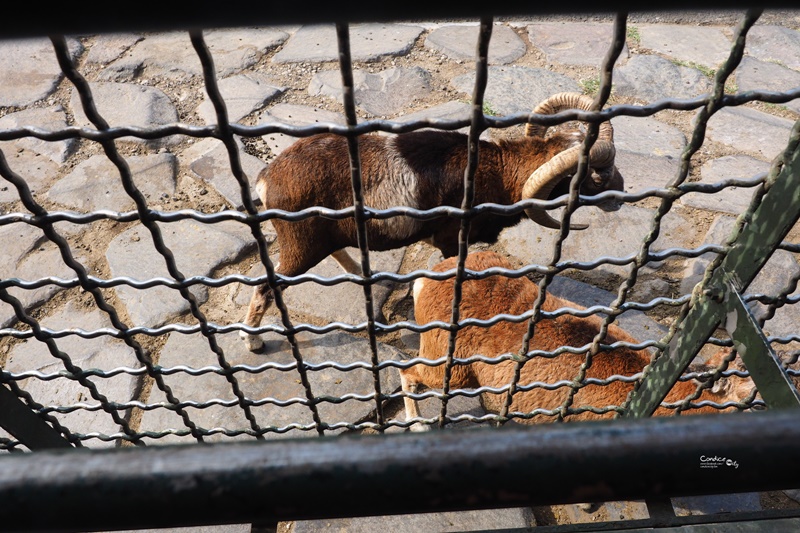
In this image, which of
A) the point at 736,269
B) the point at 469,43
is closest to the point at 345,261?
the point at 736,269

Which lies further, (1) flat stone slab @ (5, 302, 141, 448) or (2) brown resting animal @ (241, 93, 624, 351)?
(2) brown resting animal @ (241, 93, 624, 351)

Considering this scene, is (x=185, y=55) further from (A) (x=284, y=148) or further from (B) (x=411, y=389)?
(B) (x=411, y=389)

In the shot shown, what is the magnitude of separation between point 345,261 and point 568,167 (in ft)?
4.94

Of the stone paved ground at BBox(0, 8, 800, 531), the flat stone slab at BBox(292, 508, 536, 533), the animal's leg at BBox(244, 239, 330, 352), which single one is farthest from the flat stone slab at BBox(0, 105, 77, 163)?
the flat stone slab at BBox(292, 508, 536, 533)

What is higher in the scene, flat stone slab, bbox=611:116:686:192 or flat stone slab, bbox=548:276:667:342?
flat stone slab, bbox=611:116:686:192

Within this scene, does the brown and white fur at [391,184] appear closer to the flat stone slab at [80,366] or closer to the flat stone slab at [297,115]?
the flat stone slab at [80,366]

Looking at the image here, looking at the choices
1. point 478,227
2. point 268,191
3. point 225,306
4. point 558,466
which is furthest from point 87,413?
point 558,466

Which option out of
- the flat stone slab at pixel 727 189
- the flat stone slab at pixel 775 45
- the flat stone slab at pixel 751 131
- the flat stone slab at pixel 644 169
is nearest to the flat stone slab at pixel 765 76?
the flat stone slab at pixel 775 45

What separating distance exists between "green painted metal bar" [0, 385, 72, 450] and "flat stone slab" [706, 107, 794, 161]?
4620 millimetres

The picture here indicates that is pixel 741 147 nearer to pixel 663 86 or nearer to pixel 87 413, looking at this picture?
pixel 663 86

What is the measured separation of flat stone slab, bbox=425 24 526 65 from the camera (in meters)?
5.42

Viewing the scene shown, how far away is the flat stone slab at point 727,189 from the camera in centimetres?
405

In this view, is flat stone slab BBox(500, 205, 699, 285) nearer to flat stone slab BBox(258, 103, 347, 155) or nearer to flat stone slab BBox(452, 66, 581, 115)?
flat stone slab BBox(452, 66, 581, 115)

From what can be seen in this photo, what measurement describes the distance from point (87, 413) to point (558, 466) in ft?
9.63
